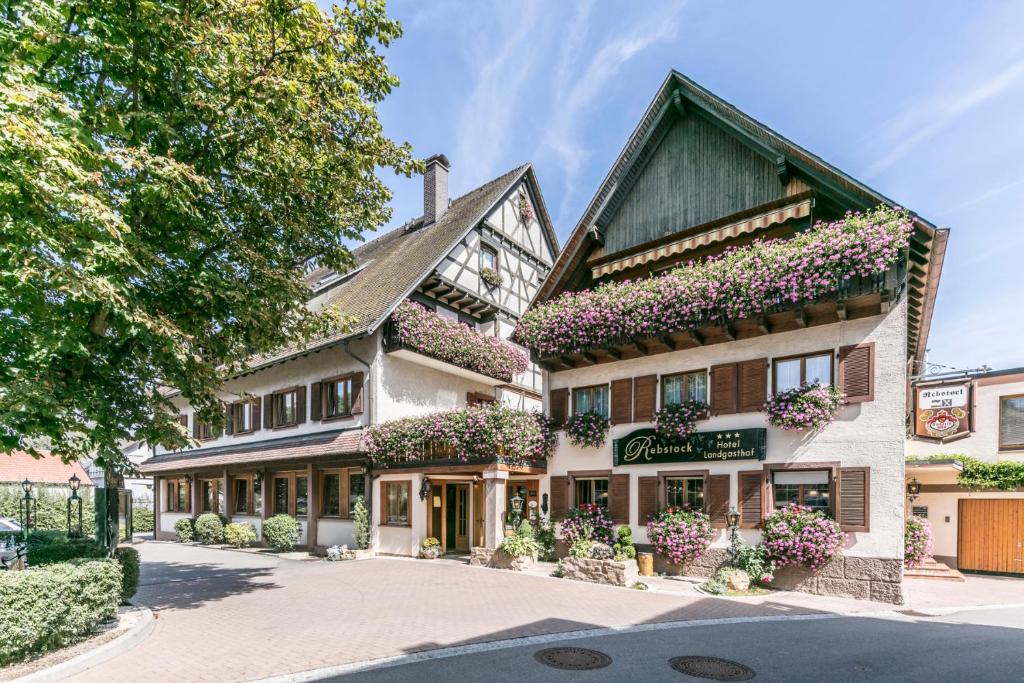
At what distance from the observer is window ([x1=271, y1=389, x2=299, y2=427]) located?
2167 centimetres

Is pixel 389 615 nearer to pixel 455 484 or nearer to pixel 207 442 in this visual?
pixel 455 484

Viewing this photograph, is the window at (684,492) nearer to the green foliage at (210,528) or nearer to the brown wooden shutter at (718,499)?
the brown wooden shutter at (718,499)

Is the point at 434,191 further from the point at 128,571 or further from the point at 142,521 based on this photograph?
the point at 142,521

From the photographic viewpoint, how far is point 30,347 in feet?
26.7

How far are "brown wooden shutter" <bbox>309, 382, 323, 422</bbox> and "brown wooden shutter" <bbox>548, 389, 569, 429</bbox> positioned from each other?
8.27m

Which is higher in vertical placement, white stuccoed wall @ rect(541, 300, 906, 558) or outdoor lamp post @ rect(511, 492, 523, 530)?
white stuccoed wall @ rect(541, 300, 906, 558)

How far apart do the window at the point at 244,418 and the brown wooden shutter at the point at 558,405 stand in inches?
500

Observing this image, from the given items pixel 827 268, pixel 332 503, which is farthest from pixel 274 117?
pixel 332 503

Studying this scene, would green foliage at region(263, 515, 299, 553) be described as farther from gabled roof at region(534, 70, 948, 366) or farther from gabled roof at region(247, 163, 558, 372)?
gabled roof at region(534, 70, 948, 366)

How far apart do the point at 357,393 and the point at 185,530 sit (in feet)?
39.6

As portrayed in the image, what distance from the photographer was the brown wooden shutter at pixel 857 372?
12258 mm

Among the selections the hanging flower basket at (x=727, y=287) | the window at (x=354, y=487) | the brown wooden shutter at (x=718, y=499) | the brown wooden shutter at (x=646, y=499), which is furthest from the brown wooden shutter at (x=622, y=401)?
the window at (x=354, y=487)

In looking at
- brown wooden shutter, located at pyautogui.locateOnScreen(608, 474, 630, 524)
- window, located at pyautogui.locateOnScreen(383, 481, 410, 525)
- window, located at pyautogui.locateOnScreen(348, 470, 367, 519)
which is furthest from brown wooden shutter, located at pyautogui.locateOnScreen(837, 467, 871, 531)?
window, located at pyautogui.locateOnScreen(348, 470, 367, 519)

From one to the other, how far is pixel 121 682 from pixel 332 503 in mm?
13982
